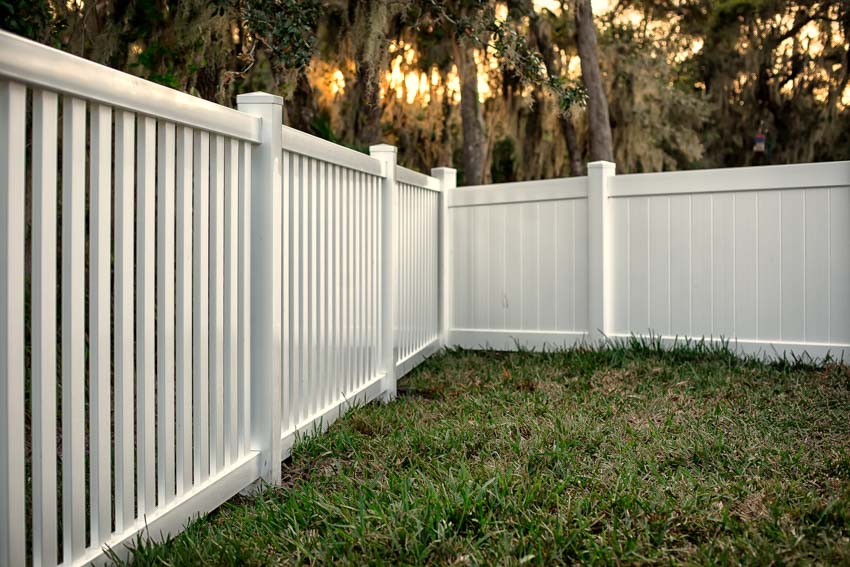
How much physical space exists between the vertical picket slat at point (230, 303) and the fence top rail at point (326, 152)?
363 mm

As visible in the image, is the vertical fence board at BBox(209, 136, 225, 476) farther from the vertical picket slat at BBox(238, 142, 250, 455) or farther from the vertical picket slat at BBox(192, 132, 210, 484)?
the vertical picket slat at BBox(238, 142, 250, 455)

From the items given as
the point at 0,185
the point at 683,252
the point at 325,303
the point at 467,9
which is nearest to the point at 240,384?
the point at 325,303

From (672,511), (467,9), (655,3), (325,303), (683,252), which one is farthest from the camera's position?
(655,3)

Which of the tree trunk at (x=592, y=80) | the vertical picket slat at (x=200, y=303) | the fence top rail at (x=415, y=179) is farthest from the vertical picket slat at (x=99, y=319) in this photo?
the tree trunk at (x=592, y=80)

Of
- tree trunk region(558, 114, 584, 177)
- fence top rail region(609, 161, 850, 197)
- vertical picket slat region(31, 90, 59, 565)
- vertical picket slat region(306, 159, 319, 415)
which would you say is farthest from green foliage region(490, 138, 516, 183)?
vertical picket slat region(31, 90, 59, 565)

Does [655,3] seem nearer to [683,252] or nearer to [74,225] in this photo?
[683,252]

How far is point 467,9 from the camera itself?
679 cm

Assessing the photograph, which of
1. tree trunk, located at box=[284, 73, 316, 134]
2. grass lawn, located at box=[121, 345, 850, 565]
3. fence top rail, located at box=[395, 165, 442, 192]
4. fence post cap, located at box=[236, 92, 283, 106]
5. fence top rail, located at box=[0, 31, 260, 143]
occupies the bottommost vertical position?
grass lawn, located at box=[121, 345, 850, 565]

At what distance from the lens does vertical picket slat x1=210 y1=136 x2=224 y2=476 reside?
2547mm

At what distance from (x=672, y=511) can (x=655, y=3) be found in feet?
35.2

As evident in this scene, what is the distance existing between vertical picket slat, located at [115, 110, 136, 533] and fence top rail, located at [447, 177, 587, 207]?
3976mm

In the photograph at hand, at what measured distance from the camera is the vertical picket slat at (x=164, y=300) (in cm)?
226

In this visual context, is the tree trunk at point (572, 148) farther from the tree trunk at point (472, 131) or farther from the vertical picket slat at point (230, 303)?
the vertical picket slat at point (230, 303)

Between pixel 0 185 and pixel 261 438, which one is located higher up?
pixel 0 185
